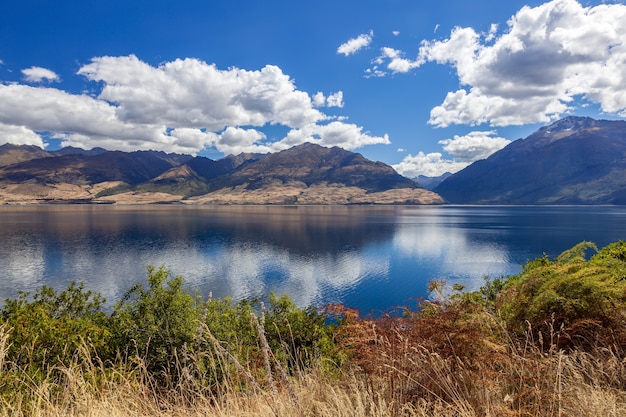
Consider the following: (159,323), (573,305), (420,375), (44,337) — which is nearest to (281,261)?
(159,323)

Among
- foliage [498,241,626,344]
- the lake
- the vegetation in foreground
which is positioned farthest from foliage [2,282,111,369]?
the lake

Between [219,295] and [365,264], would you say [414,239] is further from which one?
[219,295]

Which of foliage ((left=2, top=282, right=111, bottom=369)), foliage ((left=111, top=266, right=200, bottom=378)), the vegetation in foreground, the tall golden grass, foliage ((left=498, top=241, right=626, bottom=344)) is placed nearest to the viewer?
the tall golden grass

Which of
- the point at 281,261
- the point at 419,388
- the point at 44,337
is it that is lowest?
the point at 281,261

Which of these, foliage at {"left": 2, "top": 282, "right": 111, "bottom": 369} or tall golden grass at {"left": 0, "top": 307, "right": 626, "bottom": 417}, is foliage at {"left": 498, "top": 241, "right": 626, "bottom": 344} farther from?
foliage at {"left": 2, "top": 282, "right": 111, "bottom": 369}

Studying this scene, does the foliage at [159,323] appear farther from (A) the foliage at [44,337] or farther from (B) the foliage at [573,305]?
(B) the foliage at [573,305]

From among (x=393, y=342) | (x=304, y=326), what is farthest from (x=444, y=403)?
(x=304, y=326)

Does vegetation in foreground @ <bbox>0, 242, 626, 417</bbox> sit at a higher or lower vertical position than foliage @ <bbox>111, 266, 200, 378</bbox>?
higher

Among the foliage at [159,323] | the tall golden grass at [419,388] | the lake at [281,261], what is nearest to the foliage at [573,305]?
the tall golden grass at [419,388]

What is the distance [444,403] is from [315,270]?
83724mm

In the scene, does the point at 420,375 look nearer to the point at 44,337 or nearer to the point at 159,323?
the point at 44,337

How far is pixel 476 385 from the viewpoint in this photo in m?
5.44

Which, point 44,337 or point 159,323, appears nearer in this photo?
point 44,337

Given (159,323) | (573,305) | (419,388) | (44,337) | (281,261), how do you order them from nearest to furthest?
(419,388) → (573,305) → (44,337) → (159,323) → (281,261)
